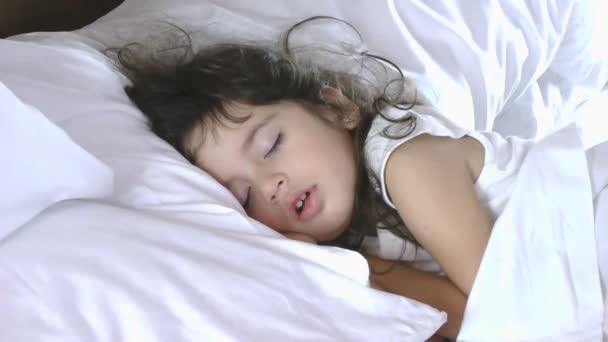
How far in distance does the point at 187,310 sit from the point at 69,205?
18 centimetres

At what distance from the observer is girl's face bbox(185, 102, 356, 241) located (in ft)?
3.04

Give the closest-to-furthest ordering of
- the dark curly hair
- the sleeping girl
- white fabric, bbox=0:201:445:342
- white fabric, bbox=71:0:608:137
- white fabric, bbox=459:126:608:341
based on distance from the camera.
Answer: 1. white fabric, bbox=0:201:445:342
2. white fabric, bbox=459:126:608:341
3. the sleeping girl
4. the dark curly hair
5. white fabric, bbox=71:0:608:137

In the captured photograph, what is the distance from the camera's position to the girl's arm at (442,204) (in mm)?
854

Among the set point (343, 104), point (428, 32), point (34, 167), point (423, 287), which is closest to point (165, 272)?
point (34, 167)

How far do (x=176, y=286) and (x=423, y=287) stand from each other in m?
0.39

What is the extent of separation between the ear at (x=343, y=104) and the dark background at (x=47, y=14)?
1.73 feet

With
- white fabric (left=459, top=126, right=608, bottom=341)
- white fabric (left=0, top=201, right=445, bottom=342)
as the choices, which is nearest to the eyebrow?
white fabric (left=0, top=201, right=445, bottom=342)

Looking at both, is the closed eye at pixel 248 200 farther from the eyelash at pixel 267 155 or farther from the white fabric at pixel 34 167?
the white fabric at pixel 34 167

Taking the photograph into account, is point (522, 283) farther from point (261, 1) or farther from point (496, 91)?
point (261, 1)

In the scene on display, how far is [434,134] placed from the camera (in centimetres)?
94

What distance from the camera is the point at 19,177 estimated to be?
644mm

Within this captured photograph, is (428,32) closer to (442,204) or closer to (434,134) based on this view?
(434,134)

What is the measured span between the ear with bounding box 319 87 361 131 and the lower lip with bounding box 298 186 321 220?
6.1 inches

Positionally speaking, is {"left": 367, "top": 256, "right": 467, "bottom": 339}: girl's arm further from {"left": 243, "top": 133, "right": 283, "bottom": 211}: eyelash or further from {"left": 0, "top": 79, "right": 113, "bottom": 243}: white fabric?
{"left": 0, "top": 79, "right": 113, "bottom": 243}: white fabric
